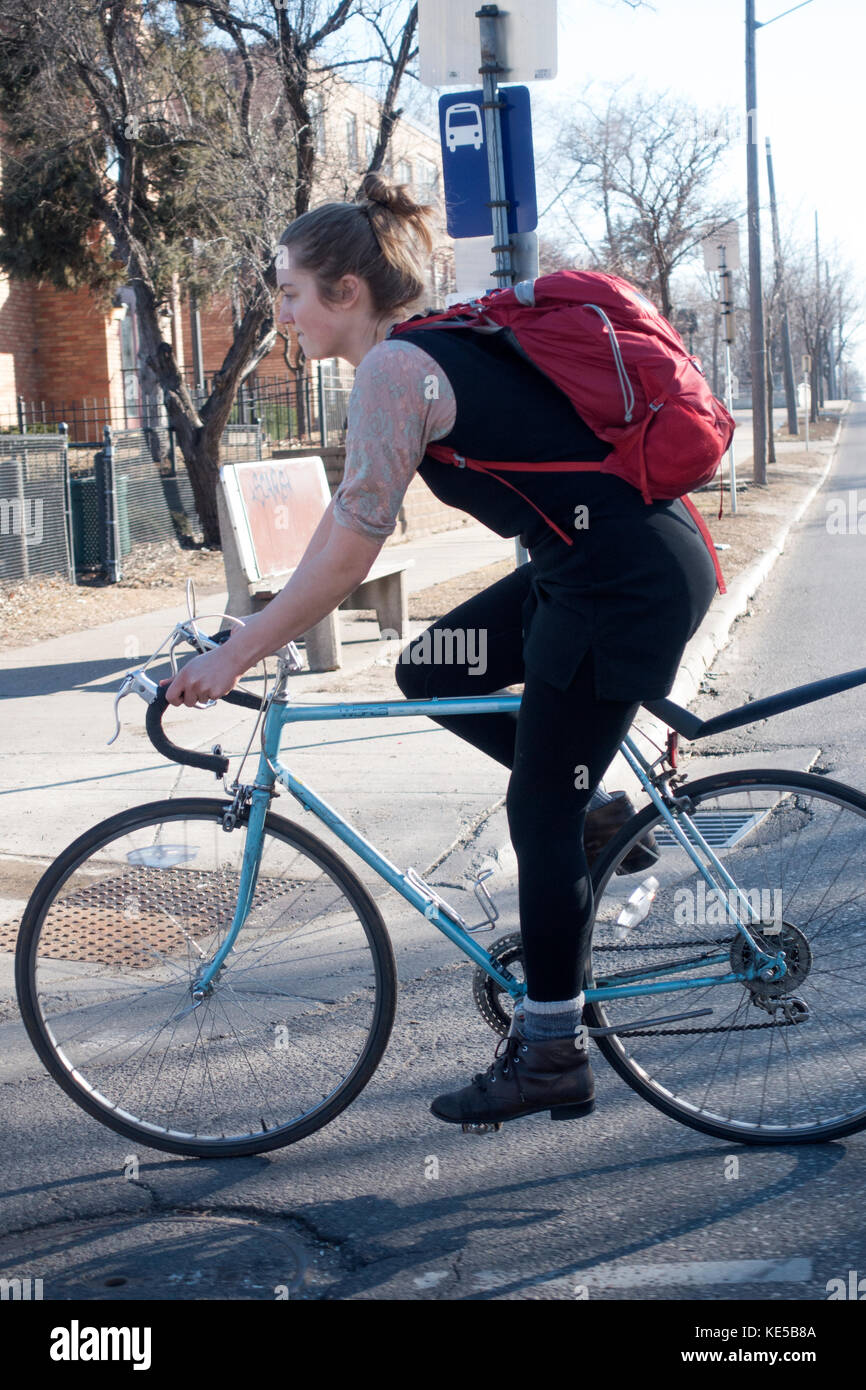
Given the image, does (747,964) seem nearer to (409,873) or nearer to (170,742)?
(409,873)

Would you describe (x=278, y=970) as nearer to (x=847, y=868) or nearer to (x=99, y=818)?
(x=847, y=868)

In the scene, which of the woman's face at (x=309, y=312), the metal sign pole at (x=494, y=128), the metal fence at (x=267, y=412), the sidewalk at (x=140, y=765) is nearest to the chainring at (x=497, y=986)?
the woman's face at (x=309, y=312)

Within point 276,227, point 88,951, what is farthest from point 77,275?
point 88,951

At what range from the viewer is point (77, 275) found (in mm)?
22062

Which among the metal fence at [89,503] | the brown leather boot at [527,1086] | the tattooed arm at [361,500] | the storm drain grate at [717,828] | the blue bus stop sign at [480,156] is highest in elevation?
the blue bus stop sign at [480,156]

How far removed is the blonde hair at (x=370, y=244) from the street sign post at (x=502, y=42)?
13.3ft

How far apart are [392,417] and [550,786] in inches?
31.5

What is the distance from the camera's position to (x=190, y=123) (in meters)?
15.8

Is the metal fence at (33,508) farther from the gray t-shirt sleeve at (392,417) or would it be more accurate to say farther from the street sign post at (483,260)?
the gray t-shirt sleeve at (392,417)

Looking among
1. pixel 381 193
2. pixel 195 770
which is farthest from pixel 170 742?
pixel 195 770

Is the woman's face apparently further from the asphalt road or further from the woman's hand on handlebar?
the asphalt road

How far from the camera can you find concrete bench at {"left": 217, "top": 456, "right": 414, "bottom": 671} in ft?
25.8

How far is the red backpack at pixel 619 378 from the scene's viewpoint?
248cm

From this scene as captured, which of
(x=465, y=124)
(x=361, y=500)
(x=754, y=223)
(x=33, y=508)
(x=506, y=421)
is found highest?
(x=754, y=223)
